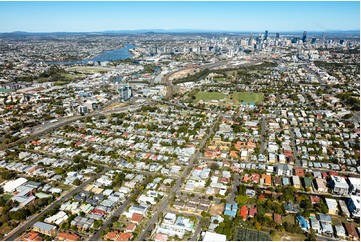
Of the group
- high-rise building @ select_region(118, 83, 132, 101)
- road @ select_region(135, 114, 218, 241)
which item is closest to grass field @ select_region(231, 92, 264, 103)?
high-rise building @ select_region(118, 83, 132, 101)

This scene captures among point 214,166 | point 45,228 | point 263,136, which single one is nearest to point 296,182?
point 214,166

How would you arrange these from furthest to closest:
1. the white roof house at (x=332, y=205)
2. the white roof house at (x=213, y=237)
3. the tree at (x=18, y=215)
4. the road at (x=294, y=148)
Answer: the road at (x=294, y=148) < the white roof house at (x=332, y=205) < the tree at (x=18, y=215) < the white roof house at (x=213, y=237)

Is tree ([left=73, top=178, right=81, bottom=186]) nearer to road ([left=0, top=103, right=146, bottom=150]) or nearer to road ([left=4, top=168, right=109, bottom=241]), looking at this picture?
road ([left=4, top=168, right=109, bottom=241])

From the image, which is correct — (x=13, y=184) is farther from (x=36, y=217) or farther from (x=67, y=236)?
(x=67, y=236)

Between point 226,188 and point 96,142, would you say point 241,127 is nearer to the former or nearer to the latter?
point 226,188

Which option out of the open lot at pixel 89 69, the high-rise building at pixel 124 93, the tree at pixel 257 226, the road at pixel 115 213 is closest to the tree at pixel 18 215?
the road at pixel 115 213

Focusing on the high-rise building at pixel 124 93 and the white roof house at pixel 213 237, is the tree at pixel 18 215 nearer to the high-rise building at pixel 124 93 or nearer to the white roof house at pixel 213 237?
the white roof house at pixel 213 237
